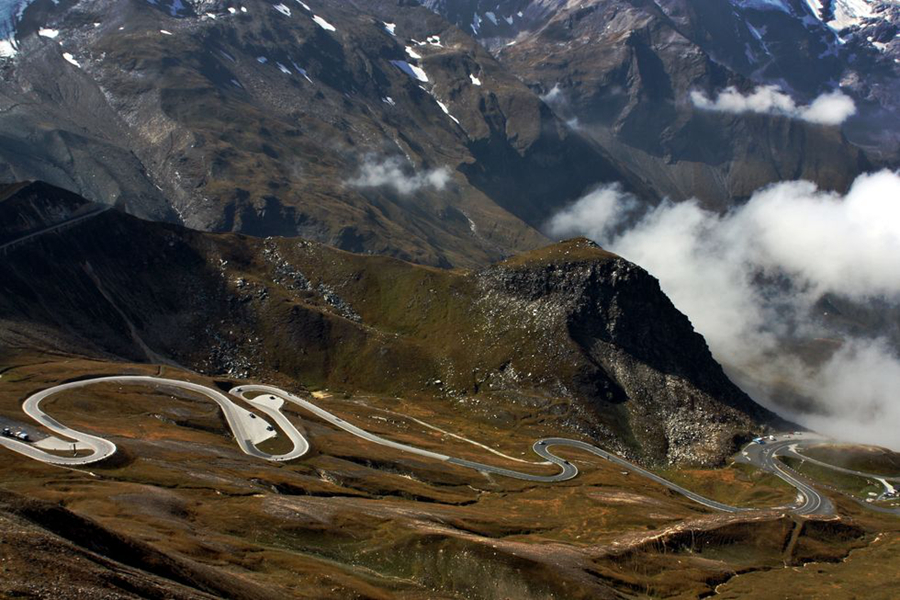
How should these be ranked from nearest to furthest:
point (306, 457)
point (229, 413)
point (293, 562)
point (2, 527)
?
point (2, 527)
point (293, 562)
point (306, 457)
point (229, 413)

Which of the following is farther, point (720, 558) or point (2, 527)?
point (720, 558)

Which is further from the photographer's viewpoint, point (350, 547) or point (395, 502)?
point (395, 502)

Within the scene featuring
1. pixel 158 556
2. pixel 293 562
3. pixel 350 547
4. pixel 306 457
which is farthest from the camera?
pixel 306 457

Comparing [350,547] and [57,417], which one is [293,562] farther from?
[57,417]

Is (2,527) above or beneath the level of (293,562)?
above

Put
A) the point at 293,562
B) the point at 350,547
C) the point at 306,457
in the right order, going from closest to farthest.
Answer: the point at 293,562
the point at 350,547
the point at 306,457

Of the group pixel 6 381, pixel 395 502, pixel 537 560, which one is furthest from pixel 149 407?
pixel 537 560

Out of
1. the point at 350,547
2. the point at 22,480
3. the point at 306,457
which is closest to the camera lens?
the point at 22,480

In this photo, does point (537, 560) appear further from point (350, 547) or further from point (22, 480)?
point (22, 480)

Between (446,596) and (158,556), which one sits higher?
(158,556)

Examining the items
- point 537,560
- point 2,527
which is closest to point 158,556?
point 2,527
